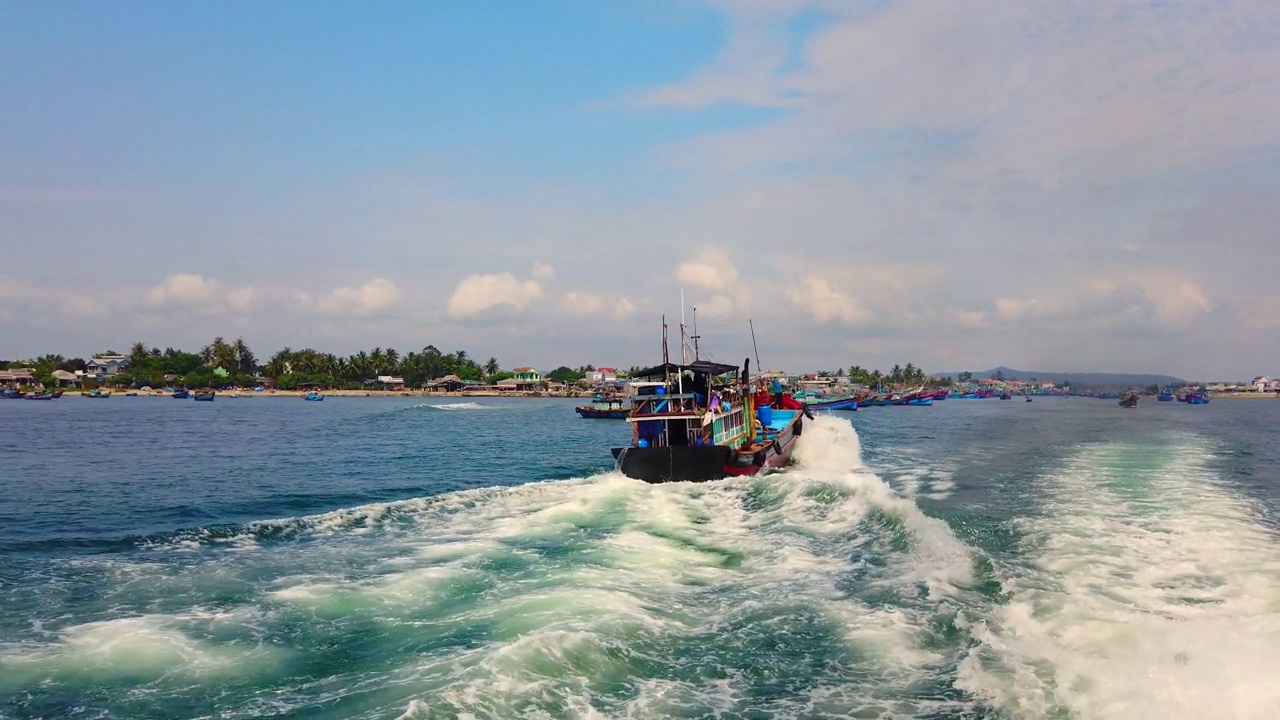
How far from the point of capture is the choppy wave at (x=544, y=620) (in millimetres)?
10516

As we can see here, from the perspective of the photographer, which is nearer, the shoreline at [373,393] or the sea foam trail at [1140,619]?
the sea foam trail at [1140,619]

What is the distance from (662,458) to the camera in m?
30.2

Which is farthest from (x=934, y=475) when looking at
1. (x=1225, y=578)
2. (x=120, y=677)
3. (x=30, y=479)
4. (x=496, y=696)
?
(x=30, y=479)

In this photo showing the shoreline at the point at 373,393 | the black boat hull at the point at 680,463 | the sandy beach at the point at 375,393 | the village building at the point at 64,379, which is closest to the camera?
the black boat hull at the point at 680,463

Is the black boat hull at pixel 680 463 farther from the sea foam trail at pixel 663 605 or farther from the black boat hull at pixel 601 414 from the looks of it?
the black boat hull at pixel 601 414

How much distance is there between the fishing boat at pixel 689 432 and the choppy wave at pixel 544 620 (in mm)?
7289

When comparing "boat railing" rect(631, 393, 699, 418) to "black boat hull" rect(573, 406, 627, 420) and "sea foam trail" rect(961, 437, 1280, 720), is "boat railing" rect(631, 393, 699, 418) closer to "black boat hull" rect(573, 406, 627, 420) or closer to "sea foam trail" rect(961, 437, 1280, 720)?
"sea foam trail" rect(961, 437, 1280, 720)

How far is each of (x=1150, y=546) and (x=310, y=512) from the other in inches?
994

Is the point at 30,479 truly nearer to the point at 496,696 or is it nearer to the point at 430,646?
the point at 430,646

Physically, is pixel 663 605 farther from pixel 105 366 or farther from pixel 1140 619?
pixel 105 366

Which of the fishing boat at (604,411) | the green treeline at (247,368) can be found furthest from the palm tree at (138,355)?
the fishing boat at (604,411)

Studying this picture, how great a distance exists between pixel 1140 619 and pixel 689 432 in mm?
19947

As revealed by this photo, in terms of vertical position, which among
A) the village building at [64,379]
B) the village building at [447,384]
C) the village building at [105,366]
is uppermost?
the village building at [105,366]

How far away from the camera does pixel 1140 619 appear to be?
12.8 m
